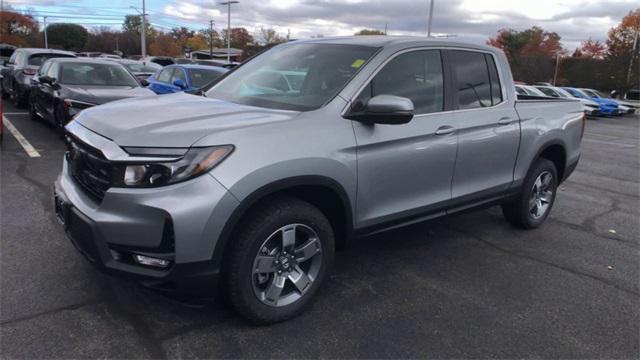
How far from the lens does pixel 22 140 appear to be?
28.9 feet

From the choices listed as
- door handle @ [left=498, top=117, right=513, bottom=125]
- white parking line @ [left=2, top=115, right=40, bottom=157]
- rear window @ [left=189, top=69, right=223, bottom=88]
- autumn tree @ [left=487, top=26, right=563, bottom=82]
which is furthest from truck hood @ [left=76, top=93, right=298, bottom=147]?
autumn tree @ [left=487, top=26, right=563, bottom=82]

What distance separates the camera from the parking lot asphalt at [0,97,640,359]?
3014 mm

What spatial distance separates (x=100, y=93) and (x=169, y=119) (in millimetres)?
6086

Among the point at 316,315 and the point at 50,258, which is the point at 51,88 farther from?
the point at 316,315

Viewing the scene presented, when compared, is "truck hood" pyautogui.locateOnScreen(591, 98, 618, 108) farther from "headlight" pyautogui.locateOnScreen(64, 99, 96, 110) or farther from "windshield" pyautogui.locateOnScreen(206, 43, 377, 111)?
"windshield" pyautogui.locateOnScreen(206, 43, 377, 111)

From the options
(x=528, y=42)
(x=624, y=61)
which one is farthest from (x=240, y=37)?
(x=624, y=61)

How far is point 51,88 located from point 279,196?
7.57 metres

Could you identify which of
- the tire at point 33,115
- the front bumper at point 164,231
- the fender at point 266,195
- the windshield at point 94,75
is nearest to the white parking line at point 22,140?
the tire at point 33,115

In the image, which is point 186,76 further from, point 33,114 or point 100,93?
point 33,114

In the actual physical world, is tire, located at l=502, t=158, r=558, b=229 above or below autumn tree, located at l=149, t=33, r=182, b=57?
below

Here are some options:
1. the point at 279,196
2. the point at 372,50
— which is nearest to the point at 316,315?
the point at 279,196

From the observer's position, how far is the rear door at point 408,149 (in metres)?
3.49

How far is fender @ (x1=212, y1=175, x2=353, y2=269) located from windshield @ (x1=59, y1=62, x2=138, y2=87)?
7317mm

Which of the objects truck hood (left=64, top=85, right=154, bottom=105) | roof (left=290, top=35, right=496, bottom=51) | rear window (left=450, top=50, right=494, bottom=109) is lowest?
truck hood (left=64, top=85, right=154, bottom=105)
